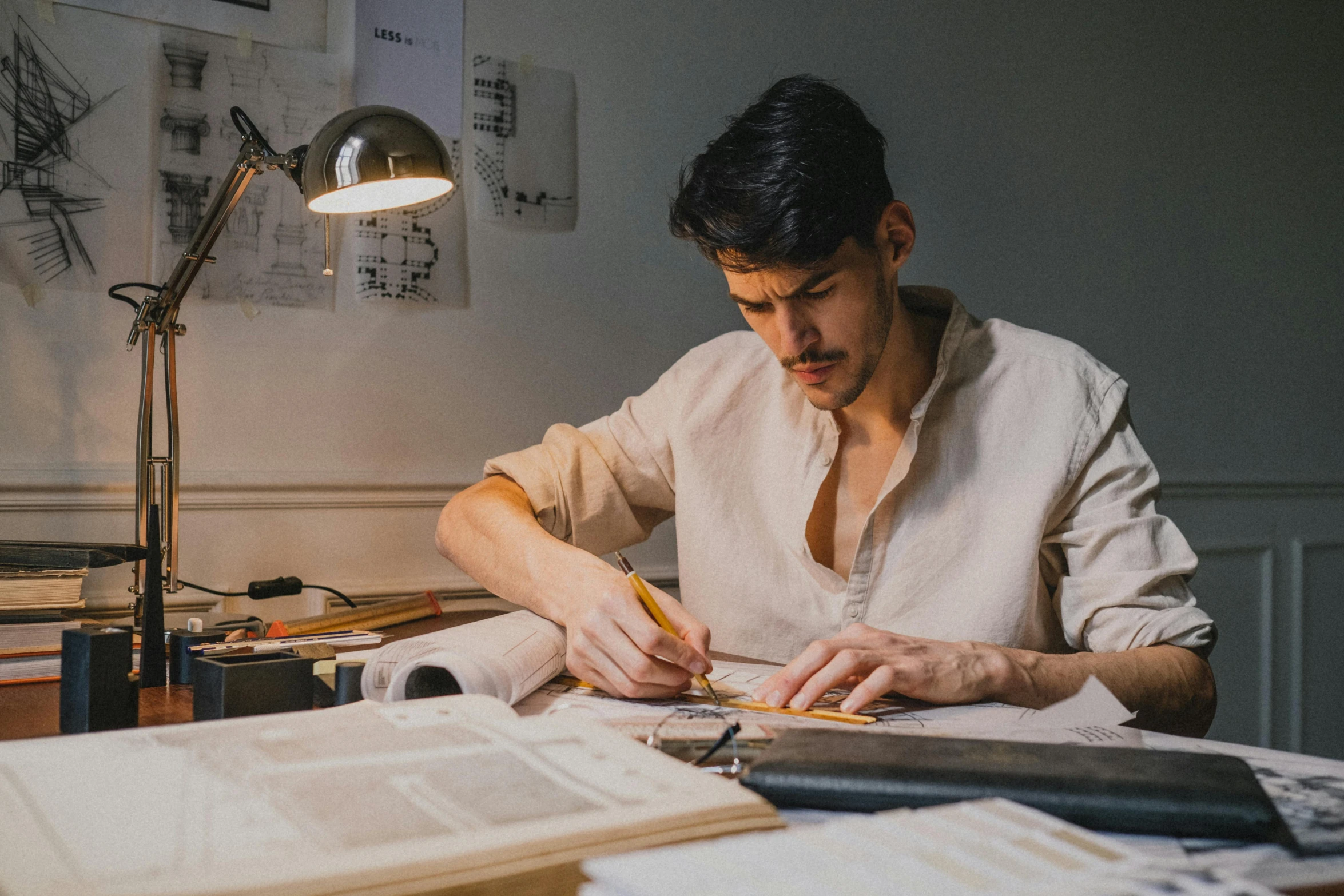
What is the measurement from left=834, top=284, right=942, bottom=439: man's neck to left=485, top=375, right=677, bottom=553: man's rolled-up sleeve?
0.80ft

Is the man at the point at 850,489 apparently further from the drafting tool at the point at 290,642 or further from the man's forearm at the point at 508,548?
the drafting tool at the point at 290,642

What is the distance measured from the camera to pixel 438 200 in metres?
1.57

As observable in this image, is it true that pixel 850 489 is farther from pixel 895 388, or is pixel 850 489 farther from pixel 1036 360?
pixel 1036 360

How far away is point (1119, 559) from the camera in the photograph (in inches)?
39.2

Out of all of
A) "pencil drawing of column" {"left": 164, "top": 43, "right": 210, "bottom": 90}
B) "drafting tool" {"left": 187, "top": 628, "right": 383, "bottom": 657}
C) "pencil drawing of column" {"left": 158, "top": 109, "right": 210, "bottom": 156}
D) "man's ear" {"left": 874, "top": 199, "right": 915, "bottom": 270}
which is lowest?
"drafting tool" {"left": 187, "top": 628, "right": 383, "bottom": 657}

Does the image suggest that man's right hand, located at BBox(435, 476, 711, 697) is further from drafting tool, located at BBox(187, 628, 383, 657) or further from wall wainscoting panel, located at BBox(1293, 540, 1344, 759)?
wall wainscoting panel, located at BBox(1293, 540, 1344, 759)

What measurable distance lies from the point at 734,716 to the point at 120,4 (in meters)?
1.30

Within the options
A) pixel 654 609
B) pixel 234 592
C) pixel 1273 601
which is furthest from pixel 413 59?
pixel 1273 601

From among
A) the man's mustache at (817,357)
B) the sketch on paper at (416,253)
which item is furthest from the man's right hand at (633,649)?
the sketch on paper at (416,253)

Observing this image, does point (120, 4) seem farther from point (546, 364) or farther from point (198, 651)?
point (198, 651)

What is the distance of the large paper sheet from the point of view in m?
1.52

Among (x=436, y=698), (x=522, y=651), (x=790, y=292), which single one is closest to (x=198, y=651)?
(x=522, y=651)

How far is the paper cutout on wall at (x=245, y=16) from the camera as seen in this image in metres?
1.36

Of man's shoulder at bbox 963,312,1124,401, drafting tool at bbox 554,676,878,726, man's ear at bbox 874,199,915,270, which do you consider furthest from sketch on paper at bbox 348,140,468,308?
drafting tool at bbox 554,676,878,726
